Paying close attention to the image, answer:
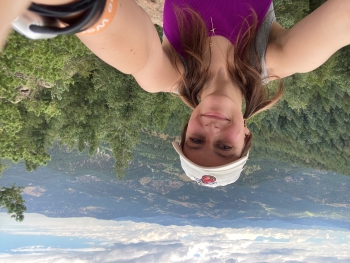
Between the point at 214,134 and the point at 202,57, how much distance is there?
48 centimetres

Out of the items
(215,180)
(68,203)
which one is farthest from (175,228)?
(215,180)

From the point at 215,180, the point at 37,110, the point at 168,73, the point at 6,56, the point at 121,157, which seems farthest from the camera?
the point at 121,157

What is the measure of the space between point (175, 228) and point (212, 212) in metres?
2.12

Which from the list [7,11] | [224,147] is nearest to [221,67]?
[224,147]

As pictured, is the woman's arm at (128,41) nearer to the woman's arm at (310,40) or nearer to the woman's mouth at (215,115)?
the woman's mouth at (215,115)

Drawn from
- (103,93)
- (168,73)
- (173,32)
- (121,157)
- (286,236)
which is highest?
(103,93)

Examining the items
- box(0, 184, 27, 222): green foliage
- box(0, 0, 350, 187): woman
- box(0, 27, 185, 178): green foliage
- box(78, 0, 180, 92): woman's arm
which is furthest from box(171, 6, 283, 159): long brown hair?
box(0, 184, 27, 222): green foliage

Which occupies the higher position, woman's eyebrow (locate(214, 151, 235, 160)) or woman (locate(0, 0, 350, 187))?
woman (locate(0, 0, 350, 187))

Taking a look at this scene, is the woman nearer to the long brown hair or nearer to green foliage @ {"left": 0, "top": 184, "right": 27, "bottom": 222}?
the long brown hair

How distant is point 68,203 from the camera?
15.9 meters

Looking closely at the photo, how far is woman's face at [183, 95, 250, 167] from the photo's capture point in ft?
6.02

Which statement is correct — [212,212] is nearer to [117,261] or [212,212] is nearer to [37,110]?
[117,261]

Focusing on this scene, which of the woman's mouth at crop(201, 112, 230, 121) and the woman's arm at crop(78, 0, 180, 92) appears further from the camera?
the woman's mouth at crop(201, 112, 230, 121)

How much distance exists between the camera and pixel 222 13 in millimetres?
2068
